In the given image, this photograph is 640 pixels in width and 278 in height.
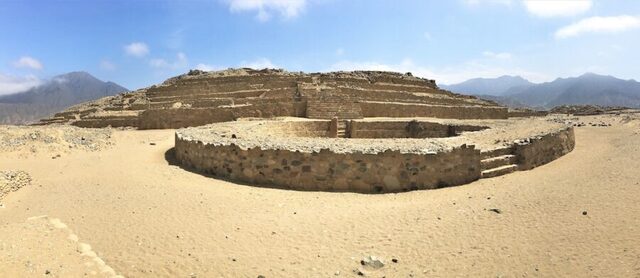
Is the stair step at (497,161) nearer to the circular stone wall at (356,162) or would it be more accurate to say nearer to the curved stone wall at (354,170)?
the circular stone wall at (356,162)

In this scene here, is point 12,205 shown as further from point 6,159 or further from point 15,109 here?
point 15,109

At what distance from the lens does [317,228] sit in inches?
259

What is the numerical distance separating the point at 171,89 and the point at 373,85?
608 inches

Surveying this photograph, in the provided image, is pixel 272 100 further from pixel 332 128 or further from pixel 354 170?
pixel 354 170

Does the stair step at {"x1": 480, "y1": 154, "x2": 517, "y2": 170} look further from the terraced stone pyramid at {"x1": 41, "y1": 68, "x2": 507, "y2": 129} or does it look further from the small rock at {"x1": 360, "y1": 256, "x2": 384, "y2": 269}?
the terraced stone pyramid at {"x1": 41, "y1": 68, "x2": 507, "y2": 129}

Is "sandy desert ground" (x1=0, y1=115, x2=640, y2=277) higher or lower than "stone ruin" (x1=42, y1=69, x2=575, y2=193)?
lower

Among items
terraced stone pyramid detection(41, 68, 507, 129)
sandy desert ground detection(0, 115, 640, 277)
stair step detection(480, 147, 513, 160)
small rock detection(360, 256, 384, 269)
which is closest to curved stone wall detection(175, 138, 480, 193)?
sandy desert ground detection(0, 115, 640, 277)

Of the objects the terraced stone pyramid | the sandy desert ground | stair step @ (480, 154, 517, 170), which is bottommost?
the sandy desert ground

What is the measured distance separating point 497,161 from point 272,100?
1611 cm

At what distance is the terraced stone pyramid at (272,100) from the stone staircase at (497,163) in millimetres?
13011

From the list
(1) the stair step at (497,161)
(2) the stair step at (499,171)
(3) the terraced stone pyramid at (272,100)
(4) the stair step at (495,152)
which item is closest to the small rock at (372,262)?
(2) the stair step at (499,171)

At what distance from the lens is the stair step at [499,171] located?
Result: 9952mm

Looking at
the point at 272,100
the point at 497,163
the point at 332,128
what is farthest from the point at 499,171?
the point at 272,100

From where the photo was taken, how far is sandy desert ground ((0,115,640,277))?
5.22m
